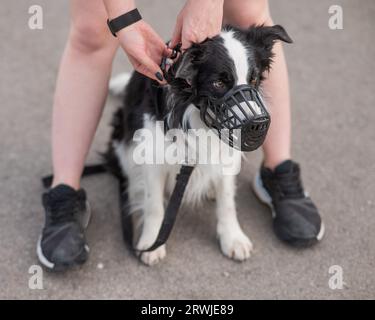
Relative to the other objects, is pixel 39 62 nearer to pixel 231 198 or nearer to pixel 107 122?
pixel 107 122

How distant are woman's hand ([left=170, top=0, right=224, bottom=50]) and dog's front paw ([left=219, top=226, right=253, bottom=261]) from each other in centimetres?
95

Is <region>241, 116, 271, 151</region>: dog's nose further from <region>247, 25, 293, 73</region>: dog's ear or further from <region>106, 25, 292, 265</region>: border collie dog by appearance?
<region>247, 25, 293, 73</region>: dog's ear

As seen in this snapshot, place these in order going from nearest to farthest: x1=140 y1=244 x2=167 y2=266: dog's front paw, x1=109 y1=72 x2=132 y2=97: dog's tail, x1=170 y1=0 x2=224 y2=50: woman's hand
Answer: x1=170 y1=0 x2=224 y2=50: woman's hand < x1=140 y1=244 x2=167 y2=266: dog's front paw < x1=109 y1=72 x2=132 y2=97: dog's tail

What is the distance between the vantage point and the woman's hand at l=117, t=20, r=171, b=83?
6.31ft

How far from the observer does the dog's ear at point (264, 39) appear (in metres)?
1.98

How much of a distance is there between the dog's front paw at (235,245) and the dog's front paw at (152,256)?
0.95 ft

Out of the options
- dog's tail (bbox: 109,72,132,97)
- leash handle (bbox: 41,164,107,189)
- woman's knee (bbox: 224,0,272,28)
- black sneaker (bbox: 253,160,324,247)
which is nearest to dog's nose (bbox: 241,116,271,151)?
woman's knee (bbox: 224,0,272,28)

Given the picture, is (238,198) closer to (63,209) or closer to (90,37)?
(63,209)

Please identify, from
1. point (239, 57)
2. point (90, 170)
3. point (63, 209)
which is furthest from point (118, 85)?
point (239, 57)

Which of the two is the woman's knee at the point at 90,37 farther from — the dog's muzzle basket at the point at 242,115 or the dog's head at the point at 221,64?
the dog's muzzle basket at the point at 242,115

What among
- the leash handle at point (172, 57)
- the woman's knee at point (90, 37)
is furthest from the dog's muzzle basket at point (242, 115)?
the woman's knee at point (90, 37)

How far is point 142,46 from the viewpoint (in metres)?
1.93

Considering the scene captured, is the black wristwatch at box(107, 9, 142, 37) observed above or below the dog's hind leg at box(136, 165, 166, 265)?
above
